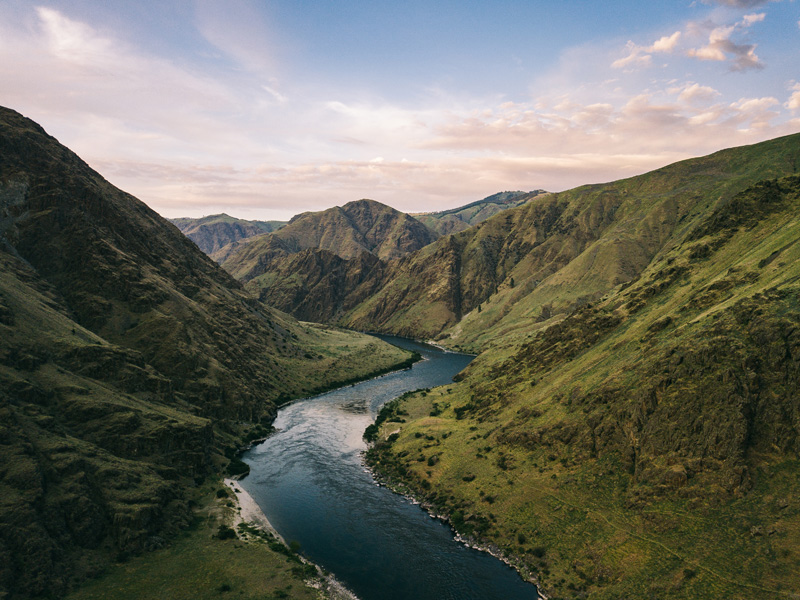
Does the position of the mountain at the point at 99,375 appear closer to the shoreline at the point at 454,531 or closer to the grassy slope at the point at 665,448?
the shoreline at the point at 454,531

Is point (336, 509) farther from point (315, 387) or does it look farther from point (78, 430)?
point (315, 387)

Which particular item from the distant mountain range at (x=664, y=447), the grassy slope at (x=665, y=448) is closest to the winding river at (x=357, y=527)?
the distant mountain range at (x=664, y=447)

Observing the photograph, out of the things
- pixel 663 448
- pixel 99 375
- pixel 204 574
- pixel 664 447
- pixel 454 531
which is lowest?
pixel 454 531

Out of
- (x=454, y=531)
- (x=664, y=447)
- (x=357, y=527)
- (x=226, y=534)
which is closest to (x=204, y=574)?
(x=226, y=534)

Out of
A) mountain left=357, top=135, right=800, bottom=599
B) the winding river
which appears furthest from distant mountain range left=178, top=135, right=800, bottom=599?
the winding river

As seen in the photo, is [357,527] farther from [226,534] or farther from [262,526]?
[226,534]
